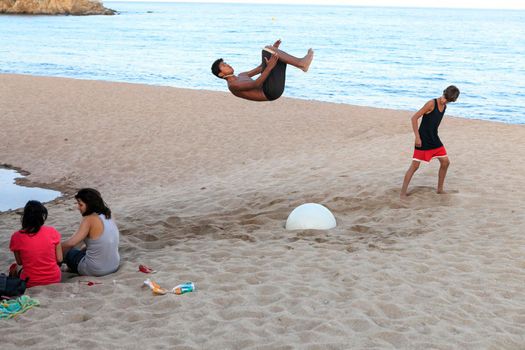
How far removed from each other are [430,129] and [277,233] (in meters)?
2.52

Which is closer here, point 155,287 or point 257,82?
point 155,287

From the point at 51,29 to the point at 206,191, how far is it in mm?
65317

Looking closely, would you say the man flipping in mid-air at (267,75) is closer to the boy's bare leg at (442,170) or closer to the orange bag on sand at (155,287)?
the orange bag on sand at (155,287)

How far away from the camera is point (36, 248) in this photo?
601 cm

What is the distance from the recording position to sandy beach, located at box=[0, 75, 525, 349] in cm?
506

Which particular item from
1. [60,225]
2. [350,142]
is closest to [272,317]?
[60,225]

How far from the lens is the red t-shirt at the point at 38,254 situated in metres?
6.01

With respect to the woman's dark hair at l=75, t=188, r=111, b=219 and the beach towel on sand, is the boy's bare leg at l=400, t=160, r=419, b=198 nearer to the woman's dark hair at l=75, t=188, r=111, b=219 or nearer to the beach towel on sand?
the woman's dark hair at l=75, t=188, r=111, b=219

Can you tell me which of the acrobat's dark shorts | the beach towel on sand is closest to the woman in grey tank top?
the beach towel on sand

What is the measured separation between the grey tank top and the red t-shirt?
33 centimetres

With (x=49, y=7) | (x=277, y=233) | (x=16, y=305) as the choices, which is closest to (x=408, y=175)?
(x=277, y=233)

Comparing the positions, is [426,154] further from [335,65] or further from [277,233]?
[335,65]

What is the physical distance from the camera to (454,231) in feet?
25.7

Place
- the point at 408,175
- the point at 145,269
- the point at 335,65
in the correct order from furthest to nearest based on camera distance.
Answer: the point at 335,65, the point at 408,175, the point at 145,269
